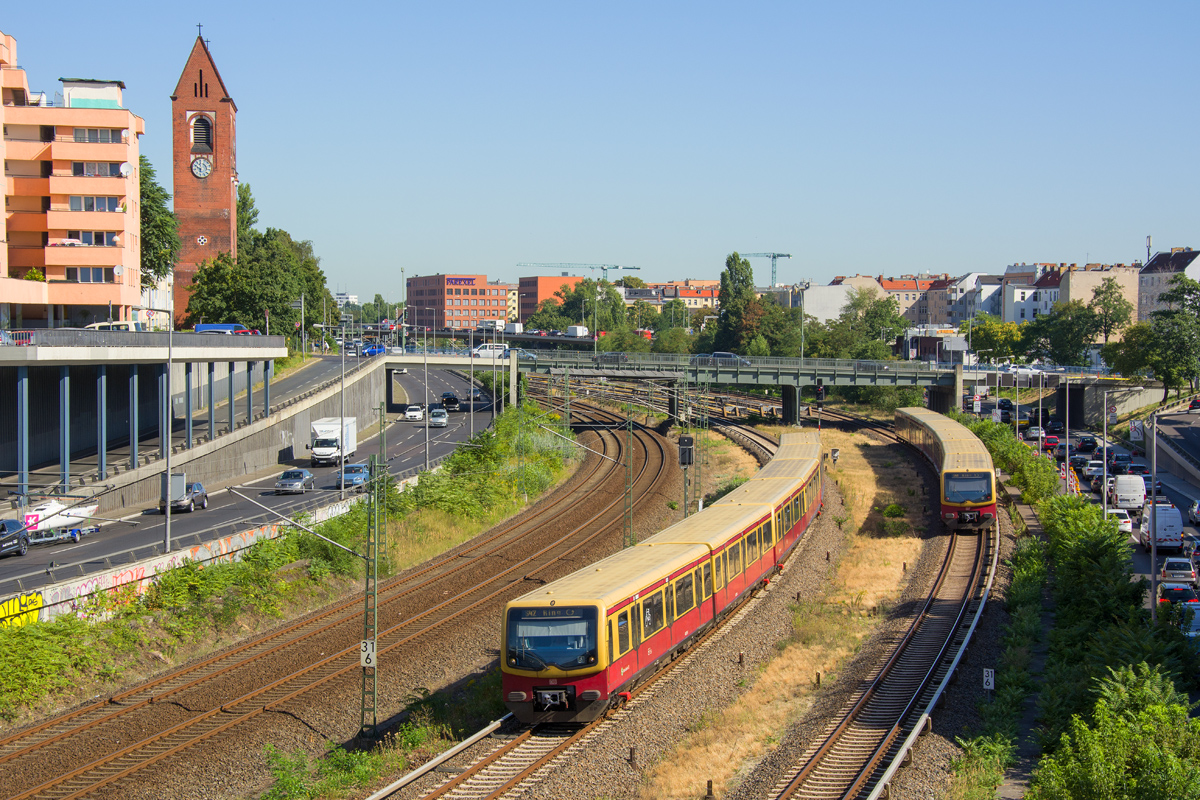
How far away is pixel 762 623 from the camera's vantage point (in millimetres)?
25344

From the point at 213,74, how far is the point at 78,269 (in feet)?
105

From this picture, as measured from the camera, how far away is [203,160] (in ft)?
271

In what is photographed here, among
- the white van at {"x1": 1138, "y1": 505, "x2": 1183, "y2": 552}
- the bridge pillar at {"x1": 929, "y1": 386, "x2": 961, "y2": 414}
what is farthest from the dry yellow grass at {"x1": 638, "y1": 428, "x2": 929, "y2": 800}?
the bridge pillar at {"x1": 929, "y1": 386, "x2": 961, "y2": 414}

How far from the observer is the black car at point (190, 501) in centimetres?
4078

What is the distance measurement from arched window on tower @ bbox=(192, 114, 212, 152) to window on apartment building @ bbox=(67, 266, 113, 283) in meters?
29.0

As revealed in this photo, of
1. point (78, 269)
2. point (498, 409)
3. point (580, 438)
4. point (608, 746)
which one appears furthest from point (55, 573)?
point (498, 409)

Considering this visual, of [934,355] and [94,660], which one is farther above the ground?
[934,355]

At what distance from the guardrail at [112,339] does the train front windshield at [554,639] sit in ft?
89.3

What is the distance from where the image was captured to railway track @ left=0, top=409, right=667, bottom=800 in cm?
1786

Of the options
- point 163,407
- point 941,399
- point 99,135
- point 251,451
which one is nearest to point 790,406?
point 941,399

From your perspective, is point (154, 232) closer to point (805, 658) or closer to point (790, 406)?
point (790, 406)

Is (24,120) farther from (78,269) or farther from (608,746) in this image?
(608,746)

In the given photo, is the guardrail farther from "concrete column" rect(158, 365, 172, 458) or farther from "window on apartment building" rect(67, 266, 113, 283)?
A: "window on apartment building" rect(67, 266, 113, 283)

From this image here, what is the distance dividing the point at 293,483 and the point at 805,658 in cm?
2934
